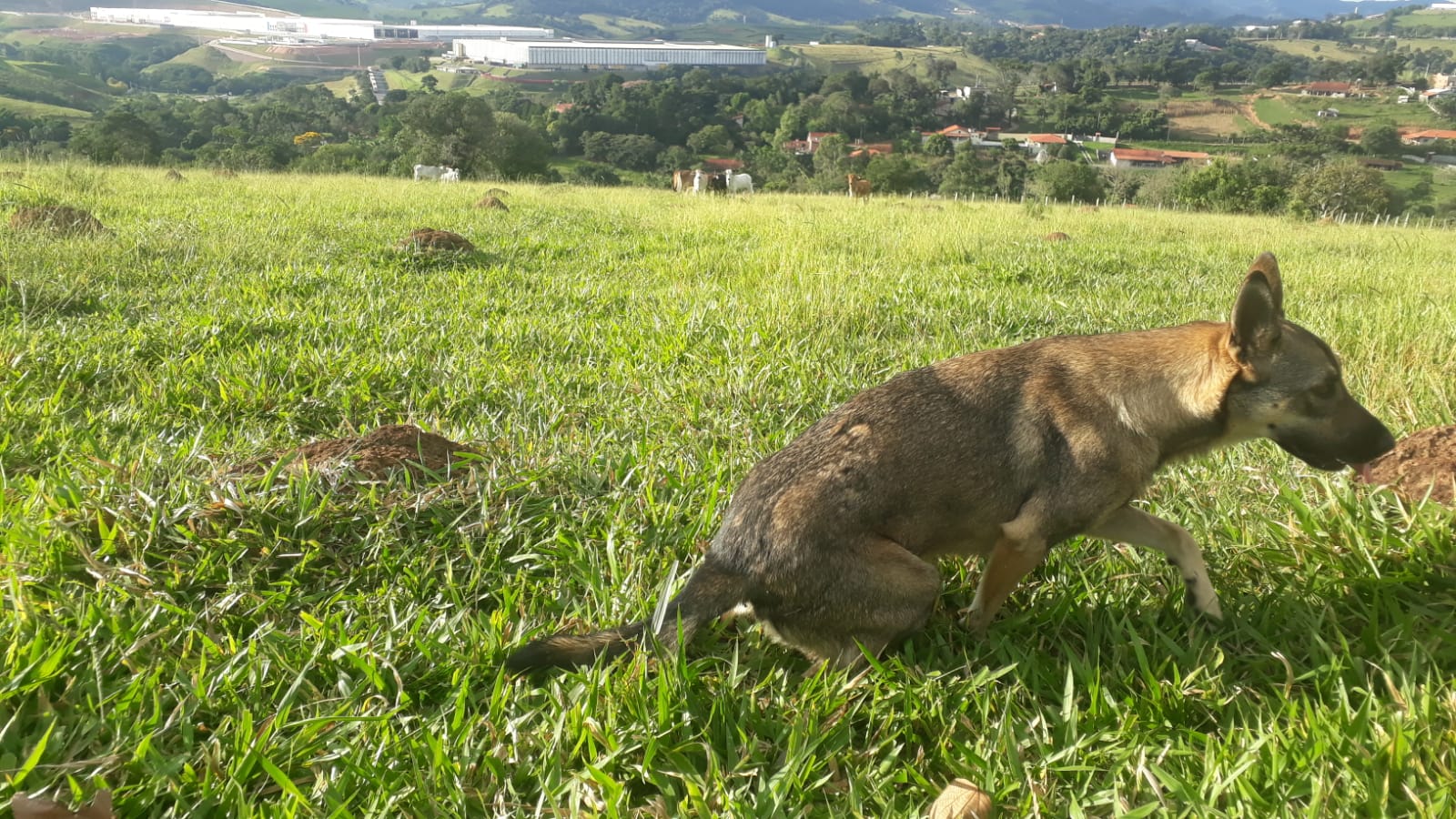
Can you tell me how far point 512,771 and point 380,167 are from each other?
3209cm

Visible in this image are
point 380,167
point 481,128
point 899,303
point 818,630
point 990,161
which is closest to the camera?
point 818,630

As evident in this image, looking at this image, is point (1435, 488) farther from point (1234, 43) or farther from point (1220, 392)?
point (1234, 43)

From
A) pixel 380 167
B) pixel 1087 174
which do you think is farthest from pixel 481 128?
pixel 1087 174

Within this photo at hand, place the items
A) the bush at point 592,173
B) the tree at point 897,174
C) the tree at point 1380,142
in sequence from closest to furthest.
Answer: the tree at point 897,174, the bush at point 592,173, the tree at point 1380,142

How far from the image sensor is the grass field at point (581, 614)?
1.86m

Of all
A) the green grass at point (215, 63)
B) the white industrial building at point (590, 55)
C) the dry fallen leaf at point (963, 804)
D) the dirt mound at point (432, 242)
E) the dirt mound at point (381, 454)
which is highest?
the white industrial building at point (590, 55)

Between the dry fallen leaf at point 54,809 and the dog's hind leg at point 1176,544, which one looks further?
the dog's hind leg at point 1176,544

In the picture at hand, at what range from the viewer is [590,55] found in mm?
147750

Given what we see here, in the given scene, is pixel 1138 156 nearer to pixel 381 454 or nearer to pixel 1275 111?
pixel 1275 111

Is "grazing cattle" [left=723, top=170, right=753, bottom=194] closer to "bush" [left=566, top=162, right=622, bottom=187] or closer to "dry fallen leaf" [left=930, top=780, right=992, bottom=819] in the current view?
"bush" [left=566, top=162, right=622, bottom=187]

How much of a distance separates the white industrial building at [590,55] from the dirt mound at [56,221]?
449 feet

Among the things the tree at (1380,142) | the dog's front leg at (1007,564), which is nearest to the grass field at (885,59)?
the tree at (1380,142)

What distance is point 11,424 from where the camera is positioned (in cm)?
350

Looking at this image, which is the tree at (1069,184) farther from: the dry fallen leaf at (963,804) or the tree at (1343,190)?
the dry fallen leaf at (963,804)
